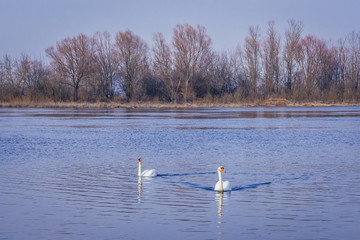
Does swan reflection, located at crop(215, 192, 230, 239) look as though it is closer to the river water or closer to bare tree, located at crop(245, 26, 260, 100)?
the river water

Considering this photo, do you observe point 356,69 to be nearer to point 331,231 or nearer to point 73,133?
point 73,133

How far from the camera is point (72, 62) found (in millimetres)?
55938

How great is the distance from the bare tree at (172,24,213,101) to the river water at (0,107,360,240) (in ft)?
128

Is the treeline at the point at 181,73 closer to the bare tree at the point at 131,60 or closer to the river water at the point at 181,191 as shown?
the bare tree at the point at 131,60

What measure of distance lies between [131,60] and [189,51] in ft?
22.9

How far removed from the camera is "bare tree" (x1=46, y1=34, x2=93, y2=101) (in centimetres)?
5588

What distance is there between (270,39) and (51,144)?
1801 inches

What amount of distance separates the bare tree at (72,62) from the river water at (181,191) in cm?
3811

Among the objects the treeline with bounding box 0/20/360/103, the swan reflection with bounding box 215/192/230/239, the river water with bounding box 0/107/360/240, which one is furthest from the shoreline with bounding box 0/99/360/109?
the swan reflection with bounding box 215/192/230/239

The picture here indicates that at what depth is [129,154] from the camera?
52.0ft

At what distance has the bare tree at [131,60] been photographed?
57938 millimetres

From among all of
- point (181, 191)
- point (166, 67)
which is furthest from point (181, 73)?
point (181, 191)

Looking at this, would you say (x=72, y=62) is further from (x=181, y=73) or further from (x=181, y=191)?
(x=181, y=191)

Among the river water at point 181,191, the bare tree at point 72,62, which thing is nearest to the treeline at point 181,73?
the bare tree at point 72,62
